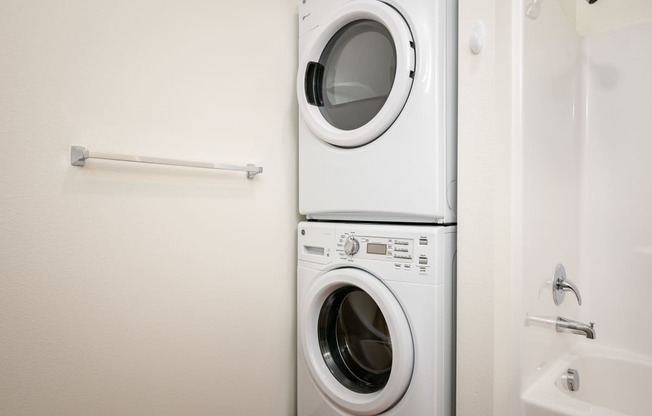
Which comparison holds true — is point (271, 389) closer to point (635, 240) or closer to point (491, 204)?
point (491, 204)

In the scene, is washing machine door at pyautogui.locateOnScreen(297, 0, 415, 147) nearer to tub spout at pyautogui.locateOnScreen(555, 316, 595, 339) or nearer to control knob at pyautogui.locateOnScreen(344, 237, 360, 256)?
control knob at pyautogui.locateOnScreen(344, 237, 360, 256)

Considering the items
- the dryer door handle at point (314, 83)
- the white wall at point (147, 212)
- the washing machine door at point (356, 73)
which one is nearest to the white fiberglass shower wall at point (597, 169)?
the washing machine door at point (356, 73)

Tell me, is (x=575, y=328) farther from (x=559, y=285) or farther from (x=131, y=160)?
(x=131, y=160)

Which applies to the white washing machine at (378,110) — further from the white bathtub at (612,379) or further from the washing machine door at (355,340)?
the white bathtub at (612,379)

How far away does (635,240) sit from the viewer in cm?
160

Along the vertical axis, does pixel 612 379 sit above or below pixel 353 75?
below

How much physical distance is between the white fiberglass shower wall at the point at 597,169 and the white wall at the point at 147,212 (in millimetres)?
1002

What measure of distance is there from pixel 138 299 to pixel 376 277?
777 mm

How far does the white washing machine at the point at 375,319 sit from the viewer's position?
3.68 feet

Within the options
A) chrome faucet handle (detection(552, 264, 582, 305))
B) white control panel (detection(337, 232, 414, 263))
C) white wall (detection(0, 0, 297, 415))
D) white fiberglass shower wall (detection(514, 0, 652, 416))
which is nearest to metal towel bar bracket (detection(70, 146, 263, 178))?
white wall (detection(0, 0, 297, 415))

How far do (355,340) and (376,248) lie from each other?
0.42 metres

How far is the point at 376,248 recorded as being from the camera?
1.25m

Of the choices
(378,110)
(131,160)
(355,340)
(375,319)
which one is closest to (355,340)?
(355,340)

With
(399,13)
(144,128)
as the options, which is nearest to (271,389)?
(144,128)
